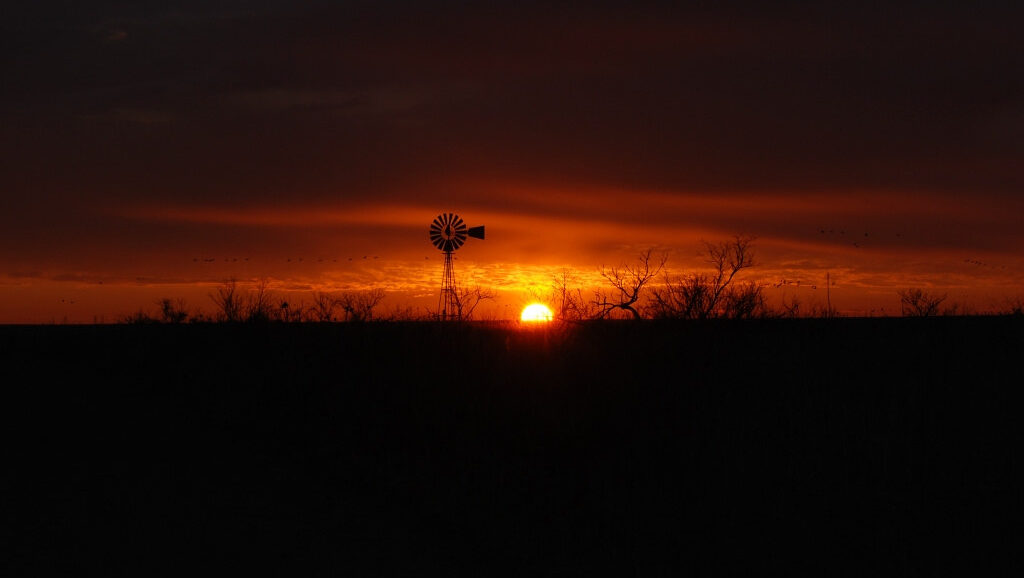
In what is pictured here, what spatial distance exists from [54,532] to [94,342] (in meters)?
Answer: 17.1

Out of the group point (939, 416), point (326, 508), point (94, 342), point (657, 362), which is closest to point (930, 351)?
point (939, 416)

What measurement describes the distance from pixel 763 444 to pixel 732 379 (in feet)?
11.9


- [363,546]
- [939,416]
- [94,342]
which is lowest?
[363,546]

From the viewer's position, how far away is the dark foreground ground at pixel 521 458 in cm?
1148

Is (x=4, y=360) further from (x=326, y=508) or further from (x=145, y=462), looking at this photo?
(x=326, y=508)

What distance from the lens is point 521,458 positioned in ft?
47.6

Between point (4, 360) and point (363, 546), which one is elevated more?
point (4, 360)

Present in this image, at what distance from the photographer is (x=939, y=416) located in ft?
55.4

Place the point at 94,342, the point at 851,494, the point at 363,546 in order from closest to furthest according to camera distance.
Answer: the point at 363,546
the point at 851,494
the point at 94,342

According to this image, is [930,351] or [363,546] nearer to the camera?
[363,546]

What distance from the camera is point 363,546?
36.7 feet

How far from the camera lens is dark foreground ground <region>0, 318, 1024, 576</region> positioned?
37.7 ft

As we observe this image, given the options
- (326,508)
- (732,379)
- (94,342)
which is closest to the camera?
(326,508)

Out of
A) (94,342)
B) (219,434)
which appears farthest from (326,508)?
(94,342)
